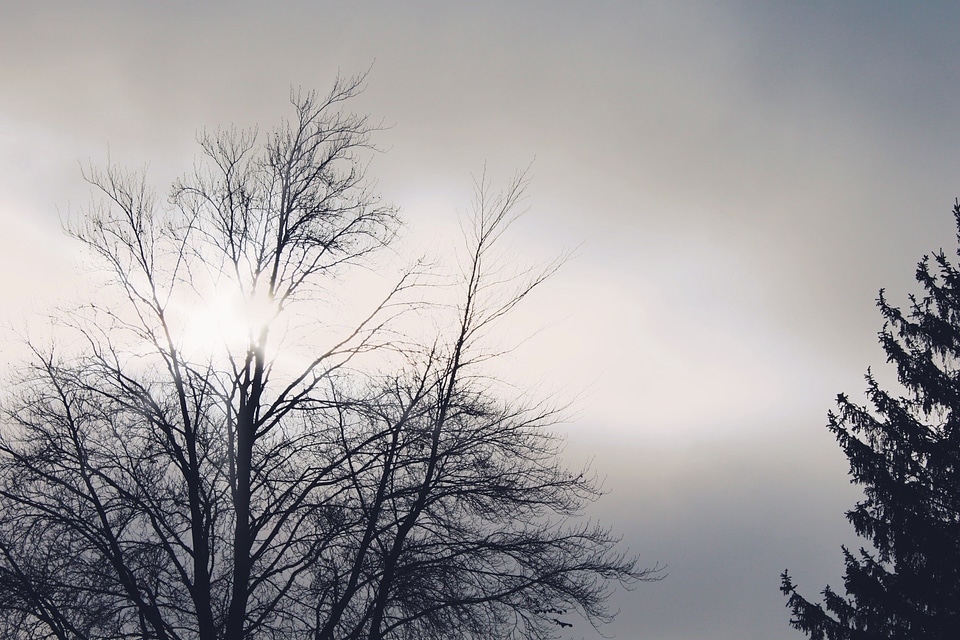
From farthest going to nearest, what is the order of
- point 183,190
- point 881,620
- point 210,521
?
point 881,620 < point 183,190 < point 210,521

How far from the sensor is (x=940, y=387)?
16438 millimetres

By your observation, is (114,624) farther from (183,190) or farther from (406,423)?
(183,190)

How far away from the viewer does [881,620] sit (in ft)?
51.3

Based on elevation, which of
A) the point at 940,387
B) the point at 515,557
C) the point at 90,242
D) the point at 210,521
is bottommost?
the point at 515,557

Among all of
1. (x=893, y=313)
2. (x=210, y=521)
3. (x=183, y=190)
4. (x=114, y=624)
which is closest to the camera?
(x=114, y=624)

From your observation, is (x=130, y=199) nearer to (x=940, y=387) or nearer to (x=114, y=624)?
(x=114, y=624)

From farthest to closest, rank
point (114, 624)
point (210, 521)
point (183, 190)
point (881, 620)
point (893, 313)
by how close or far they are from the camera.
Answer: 1. point (893, 313)
2. point (881, 620)
3. point (183, 190)
4. point (210, 521)
5. point (114, 624)

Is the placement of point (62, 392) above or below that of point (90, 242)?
below

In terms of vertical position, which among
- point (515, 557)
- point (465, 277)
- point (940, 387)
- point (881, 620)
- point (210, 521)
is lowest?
point (881, 620)

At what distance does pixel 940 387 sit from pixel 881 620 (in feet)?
15.5

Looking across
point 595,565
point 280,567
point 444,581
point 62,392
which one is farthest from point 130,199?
point 595,565

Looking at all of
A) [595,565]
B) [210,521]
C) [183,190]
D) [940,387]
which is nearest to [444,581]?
[595,565]

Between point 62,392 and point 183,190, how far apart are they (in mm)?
3641

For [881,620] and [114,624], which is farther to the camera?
[881,620]
